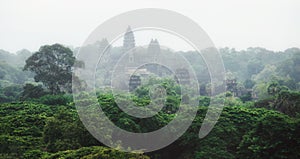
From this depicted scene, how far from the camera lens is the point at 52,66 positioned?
32469 mm

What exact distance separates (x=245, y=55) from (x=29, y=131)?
282 feet

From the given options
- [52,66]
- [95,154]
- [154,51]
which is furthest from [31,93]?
[154,51]

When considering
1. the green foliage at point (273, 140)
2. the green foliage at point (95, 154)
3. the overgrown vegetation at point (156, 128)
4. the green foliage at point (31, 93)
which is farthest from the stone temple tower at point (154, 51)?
the green foliage at point (95, 154)

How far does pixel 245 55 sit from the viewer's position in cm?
9512

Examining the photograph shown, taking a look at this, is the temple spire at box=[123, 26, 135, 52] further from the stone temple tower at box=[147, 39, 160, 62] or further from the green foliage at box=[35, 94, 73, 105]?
the green foliage at box=[35, 94, 73, 105]

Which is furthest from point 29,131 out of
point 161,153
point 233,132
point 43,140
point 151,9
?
point 233,132

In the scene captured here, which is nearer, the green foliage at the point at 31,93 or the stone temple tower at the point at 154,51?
the green foliage at the point at 31,93

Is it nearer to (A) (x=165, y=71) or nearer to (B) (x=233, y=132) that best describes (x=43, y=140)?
(B) (x=233, y=132)

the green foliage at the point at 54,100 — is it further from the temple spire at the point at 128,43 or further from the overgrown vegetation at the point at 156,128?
the temple spire at the point at 128,43

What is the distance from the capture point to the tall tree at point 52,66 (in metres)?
32.3

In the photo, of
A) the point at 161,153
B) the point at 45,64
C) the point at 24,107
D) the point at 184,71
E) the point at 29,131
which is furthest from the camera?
the point at 184,71

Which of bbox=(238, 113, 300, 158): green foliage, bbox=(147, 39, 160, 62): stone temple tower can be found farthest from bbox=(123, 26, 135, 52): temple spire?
bbox=(238, 113, 300, 158): green foliage

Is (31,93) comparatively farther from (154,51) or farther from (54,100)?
(154,51)

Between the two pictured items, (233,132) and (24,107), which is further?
(24,107)
